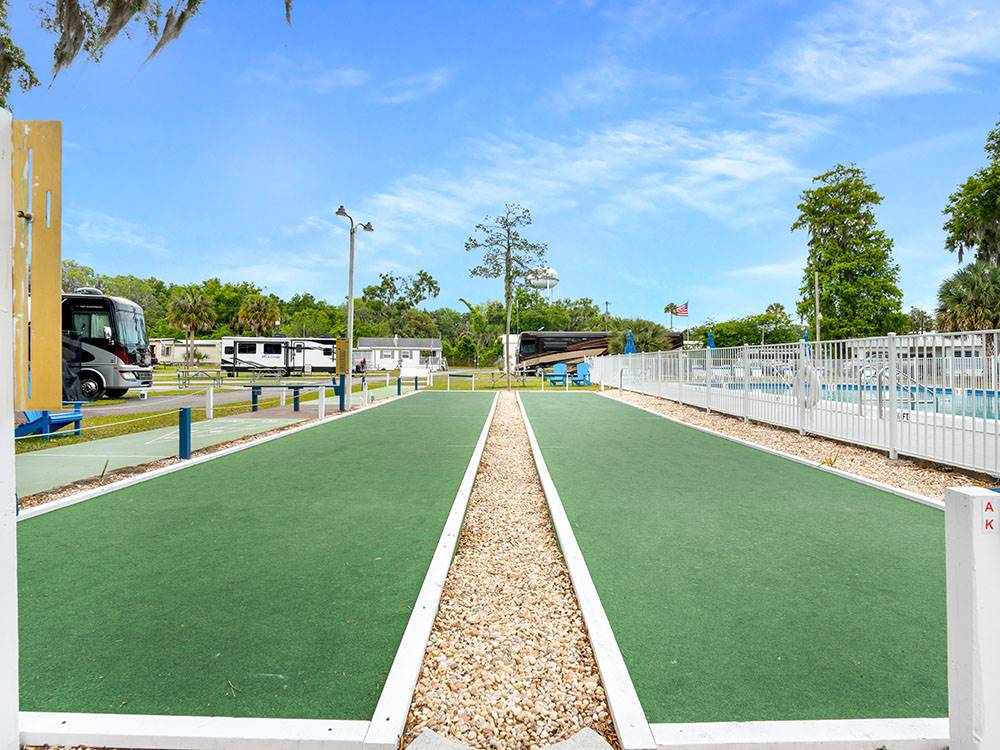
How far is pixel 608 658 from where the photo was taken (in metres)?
2.71

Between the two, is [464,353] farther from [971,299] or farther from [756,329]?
[971,299]

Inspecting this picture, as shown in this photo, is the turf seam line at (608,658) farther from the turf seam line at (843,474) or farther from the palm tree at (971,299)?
the palm tree at (971,299)

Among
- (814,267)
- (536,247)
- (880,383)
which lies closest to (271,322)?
(536,247)

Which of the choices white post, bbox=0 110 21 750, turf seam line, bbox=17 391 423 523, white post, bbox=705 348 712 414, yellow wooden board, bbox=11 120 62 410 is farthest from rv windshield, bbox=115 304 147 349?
white post, bbox=0 110 21 750

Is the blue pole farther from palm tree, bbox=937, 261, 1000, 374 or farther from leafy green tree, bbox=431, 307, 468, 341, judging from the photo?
leafy green tree, bbox=431, 307, 468, 341

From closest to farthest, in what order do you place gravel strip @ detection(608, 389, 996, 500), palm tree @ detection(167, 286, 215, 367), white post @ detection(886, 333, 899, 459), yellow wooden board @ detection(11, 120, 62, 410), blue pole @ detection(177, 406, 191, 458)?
yellow wooden board @ detection(11, 120, 62, 410), gravel strip @ detection(608, 389, 996, 500), blue pole @ detection(177, 406, 191, 458), white post @ detection(886, 333, 899, 459), palm tree @ detection(167, 286, 215, 367)

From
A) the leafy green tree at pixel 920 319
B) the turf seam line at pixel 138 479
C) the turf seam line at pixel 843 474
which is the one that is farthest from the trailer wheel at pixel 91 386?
the leafy green tree at pixel 920 319

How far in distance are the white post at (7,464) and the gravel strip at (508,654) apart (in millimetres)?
1389

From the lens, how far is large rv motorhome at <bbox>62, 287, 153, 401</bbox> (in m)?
18.5

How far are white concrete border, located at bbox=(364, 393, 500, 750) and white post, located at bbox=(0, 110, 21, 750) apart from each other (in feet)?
4.08

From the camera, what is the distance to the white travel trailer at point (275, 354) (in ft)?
145

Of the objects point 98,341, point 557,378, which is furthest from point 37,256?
point 557,378

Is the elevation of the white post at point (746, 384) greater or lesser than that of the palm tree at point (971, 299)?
lesser

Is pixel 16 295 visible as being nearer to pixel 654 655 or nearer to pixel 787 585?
pixel 654 655
